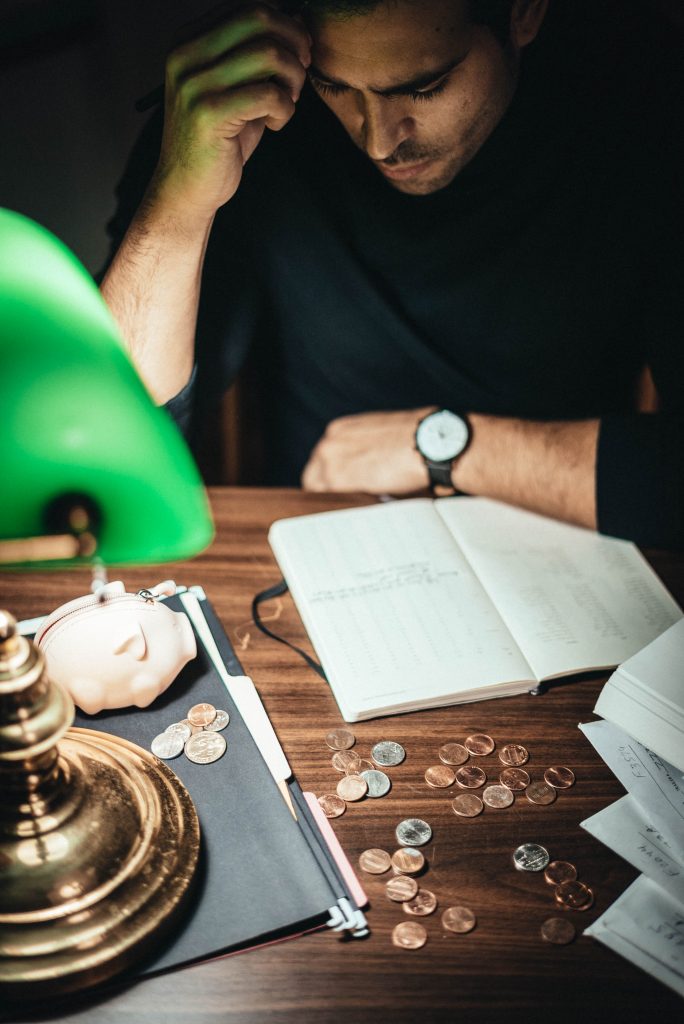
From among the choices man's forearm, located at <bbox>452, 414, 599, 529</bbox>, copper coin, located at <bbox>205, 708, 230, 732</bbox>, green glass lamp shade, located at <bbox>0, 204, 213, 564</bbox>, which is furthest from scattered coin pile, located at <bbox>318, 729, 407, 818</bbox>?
man's forearm, located at <bbox>452, 414, 599, 529</bbox>

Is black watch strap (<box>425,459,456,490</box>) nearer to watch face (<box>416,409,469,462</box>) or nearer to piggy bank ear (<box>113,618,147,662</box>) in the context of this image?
watch face (<box>416,409,469,462</box>)

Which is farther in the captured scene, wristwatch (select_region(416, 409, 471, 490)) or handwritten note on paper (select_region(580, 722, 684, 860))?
wristwatch (select_region(416, 409, 471, 490))

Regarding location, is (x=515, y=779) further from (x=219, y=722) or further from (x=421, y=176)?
(x=421, y=176)

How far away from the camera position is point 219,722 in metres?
0.77

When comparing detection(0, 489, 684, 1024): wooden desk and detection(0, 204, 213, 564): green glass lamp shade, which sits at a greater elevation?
detection(0, 204, 213, 564): green glass lamp shade

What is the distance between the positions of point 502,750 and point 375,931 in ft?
0.75

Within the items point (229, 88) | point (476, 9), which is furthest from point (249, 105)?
point (476, 9)

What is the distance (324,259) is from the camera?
1401mm

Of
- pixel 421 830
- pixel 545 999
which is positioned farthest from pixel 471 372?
pixel 545 999

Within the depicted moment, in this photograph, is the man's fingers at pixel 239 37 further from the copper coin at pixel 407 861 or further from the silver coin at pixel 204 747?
the copper coin at pixel 407 861

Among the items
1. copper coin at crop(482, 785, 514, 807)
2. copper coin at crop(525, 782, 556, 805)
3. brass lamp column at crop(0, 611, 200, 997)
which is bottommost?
copper coin at crop(525, 782, 556, 805)

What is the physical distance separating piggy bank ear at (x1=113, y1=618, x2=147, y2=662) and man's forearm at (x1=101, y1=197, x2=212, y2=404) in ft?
1.68

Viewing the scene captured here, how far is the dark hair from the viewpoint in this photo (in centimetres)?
96

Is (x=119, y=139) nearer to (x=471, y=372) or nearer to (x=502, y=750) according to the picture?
(x=471, y=372)
